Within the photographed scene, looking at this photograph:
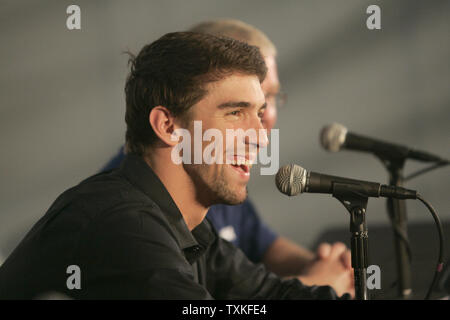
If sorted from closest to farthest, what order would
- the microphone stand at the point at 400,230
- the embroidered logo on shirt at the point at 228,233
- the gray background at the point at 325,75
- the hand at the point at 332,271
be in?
the microphone stand at the point at 400,230, the hand at the point at 332,271, the embroidered logo on shirt at the point at 228,233, the gray background at the point at 325,75

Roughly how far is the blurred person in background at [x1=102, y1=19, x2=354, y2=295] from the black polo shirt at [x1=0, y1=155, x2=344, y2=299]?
58cm

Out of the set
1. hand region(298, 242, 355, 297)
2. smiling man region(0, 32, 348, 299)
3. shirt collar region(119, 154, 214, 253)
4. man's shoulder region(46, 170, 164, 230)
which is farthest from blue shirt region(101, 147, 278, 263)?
man's shoulder region(46, 170, 164, 230)

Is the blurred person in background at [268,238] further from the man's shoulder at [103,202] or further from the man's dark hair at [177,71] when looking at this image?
the man's shoulder at [103,202]

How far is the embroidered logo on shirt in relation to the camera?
199 centimetres

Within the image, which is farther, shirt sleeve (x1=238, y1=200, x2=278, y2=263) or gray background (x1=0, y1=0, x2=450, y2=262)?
gray background (x1=0, y1=0, x2=450, y2=262)

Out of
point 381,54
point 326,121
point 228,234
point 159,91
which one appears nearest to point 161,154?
point 159,91

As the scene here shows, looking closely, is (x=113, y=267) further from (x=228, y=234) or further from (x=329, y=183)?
(x=228, y=234)

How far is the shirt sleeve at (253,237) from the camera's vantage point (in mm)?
2111

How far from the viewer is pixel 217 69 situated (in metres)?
1.22

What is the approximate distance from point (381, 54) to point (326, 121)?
48 centimetres

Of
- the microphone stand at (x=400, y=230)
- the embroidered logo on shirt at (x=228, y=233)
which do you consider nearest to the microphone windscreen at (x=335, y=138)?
the microphone stand at (x=400, y=230)

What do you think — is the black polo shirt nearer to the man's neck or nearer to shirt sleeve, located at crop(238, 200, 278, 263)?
the man's neck

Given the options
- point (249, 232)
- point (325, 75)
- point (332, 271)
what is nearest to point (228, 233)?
point (249, 232)

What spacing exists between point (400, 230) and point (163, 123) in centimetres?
74
